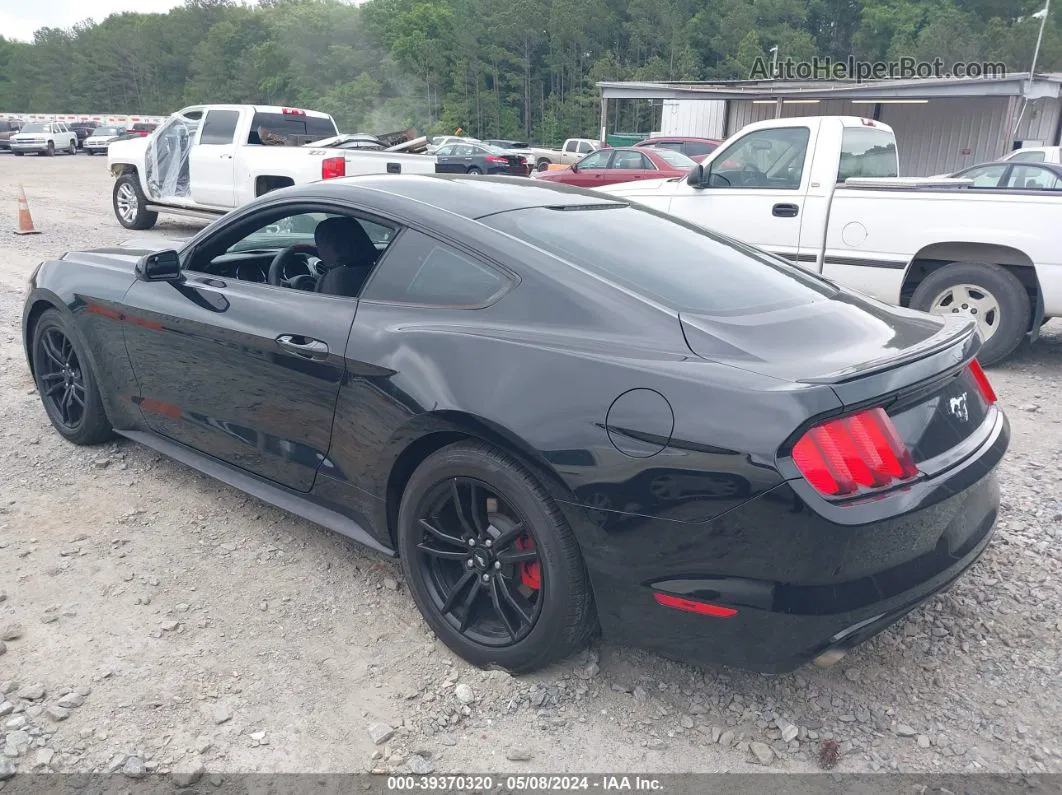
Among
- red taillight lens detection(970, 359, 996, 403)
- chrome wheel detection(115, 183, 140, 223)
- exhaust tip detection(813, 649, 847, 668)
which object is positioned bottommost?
chrome wheel detection(115, 183, 140, 223)

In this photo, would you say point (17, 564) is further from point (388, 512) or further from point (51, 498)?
point (388, 512)

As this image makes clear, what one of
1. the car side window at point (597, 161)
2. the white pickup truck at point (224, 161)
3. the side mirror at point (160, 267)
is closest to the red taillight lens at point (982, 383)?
the side mirror at point (160, 267)

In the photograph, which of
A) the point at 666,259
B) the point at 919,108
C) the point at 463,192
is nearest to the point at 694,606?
the point at 666,259

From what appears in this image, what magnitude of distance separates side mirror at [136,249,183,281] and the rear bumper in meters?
2.41

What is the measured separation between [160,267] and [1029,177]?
12871 millimetres

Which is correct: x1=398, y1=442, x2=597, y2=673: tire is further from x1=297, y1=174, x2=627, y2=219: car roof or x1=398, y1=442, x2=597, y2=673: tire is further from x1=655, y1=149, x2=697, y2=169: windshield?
x1=655, y1=149, x2=697, y2=169: windshield

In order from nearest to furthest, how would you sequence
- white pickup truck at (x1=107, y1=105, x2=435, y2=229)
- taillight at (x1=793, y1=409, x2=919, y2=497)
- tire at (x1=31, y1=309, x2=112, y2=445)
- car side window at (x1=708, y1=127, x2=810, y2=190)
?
taillight at (x1=793, y1=409, x2=919, y2=497) → tire at (x1=31, y1=309, x2=112, y2=445) → car side window at (x1=708, y1=127, x2=810, y2=190) → white pickup truck at (x1=107, y1=105, x2=435, y2=229)

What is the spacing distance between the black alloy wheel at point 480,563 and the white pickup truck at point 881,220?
3.81m

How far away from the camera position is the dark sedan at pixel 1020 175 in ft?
39.7

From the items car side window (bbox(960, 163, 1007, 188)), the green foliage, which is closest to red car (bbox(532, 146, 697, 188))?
car side window (bbox(960, 163, 1007, 188))

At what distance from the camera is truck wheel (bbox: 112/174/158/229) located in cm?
1319

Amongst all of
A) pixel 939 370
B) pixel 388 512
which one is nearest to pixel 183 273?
pixel 388 512

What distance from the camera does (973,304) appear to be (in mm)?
6430

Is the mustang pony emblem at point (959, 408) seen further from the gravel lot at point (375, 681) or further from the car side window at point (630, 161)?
the car side window at point (630, 161)
